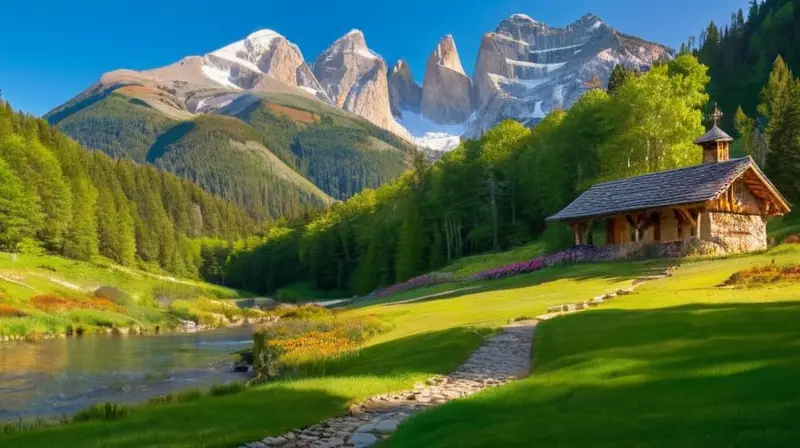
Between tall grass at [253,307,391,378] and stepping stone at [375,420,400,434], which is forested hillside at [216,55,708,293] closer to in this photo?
tall grass at [253,307,391,378]

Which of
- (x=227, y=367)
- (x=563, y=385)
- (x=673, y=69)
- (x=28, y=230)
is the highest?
(x=673, y=69)

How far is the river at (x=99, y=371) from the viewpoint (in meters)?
24.6

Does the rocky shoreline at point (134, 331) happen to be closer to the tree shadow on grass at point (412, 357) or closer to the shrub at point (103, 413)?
the tree shadow on grass at point (412, 357)

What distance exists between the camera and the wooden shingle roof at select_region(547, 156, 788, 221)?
4359 cm

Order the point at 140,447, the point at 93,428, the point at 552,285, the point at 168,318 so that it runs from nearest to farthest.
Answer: the point at 140,447 → the point at 93,428 → the point at 552,285 → the point at 168,318

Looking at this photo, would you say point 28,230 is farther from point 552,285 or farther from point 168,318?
point 552,285

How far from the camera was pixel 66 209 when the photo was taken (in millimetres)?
109062

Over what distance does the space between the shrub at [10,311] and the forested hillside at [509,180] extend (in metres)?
47.9

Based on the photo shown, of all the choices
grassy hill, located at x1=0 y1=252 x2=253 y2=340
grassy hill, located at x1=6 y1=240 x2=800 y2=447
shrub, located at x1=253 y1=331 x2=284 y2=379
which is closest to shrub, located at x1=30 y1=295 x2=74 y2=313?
grassy hill, located at x1=0 y1=252 x2=253 y2=340

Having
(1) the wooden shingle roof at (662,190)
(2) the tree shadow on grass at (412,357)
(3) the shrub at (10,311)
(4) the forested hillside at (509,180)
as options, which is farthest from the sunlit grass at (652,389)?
(3) the shrub at (10,311)

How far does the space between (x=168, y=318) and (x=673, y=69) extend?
61.1 metres

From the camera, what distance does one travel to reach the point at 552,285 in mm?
40000

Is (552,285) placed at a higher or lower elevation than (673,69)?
lower

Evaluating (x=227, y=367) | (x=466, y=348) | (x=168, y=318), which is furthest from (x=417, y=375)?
(x=168, y=318)
